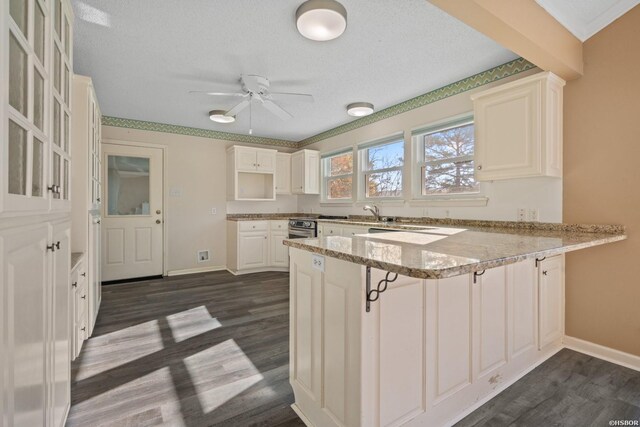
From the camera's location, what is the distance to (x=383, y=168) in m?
4.27

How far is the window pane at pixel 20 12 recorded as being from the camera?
862 millimetres

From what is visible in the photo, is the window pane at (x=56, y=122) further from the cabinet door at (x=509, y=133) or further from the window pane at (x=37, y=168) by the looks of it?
the cabinet door at (x=509, y=133)

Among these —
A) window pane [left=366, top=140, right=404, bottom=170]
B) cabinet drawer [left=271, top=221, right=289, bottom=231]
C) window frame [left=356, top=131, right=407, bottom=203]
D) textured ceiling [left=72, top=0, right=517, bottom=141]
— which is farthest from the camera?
cabinet drawer [left=271, top=221, right=289, bottom=231]

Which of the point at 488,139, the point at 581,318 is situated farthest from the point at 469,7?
the point at 581,318

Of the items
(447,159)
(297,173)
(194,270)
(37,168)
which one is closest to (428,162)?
(447,159)

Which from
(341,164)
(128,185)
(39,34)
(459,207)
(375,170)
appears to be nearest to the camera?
(39,34)

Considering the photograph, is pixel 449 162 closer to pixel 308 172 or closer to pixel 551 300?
pixel 551 300

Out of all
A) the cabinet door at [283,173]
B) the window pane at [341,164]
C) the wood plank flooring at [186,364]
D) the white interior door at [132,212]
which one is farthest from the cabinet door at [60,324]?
the cabinet door at [283,173]

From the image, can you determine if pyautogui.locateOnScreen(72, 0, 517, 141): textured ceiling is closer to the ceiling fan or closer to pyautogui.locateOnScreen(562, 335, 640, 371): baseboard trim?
the ceiling fan

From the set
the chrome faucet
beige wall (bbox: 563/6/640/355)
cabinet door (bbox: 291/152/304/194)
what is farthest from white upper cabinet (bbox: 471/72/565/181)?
cabinet door (bbox: 291/152/304/194)

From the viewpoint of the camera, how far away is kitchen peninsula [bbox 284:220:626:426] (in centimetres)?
125

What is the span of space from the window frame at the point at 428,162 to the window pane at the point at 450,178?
41 millimetres

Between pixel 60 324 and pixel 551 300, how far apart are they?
309 centimetres

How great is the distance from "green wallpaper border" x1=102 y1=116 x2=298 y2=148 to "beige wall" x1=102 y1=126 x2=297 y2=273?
67 millimetres
